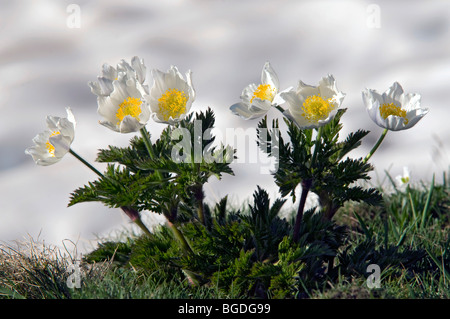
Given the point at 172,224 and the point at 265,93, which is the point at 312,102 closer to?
the point at 265,93

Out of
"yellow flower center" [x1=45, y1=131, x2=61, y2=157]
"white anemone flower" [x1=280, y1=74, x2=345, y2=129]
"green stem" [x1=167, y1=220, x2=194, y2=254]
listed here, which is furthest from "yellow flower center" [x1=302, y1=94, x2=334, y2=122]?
"yellow flower center" [x1=45, y1=131, x2=61, y2=157]

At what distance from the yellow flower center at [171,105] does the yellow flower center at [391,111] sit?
0.76m

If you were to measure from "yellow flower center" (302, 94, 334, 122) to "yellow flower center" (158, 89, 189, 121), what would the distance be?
0.46 metres

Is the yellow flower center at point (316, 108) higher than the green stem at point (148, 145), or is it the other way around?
the yellow flower center at point (316, 108)

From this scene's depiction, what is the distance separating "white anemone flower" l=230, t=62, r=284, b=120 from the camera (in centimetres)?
206

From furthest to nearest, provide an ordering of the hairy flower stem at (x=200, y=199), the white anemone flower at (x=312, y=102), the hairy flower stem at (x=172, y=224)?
1. the hairy flower stem at (x=200, y=199)
2. the hairy flower stem at (x=172, y=224)
3. the white anemone flower at (x=312, y=102)

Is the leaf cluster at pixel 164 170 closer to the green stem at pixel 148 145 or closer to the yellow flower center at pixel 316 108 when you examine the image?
the green stem at pixel 148 145

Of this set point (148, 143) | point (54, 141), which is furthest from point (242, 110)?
point (54, 141)

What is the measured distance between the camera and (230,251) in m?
2.29

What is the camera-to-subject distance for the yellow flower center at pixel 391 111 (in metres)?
2.16

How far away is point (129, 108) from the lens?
2150mm

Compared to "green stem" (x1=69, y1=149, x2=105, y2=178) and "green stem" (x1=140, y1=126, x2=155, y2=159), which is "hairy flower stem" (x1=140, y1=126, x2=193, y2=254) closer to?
"green stem" (x1=140, y1=126, x2=155, y2=159)

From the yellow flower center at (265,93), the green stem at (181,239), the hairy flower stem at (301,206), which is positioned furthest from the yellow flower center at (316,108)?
the green stem at (181,239)
